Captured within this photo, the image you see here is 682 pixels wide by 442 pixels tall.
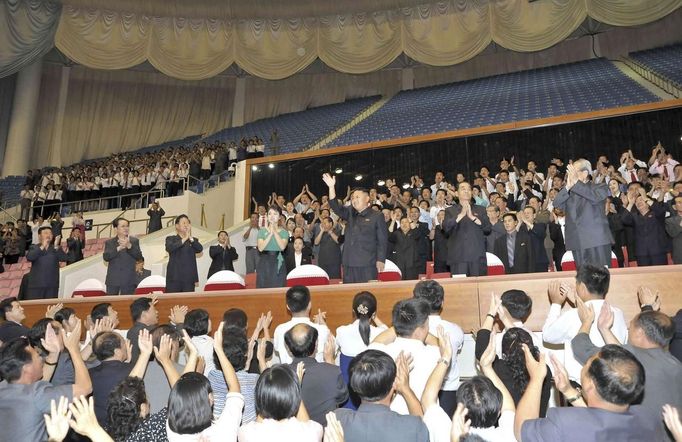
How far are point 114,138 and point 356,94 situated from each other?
877cm

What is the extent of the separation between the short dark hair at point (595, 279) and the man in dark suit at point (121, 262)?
454cm

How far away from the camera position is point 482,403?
199cm

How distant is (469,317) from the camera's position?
4277mm

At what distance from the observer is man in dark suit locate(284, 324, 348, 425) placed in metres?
2.53

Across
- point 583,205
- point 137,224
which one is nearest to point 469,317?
point 583,205

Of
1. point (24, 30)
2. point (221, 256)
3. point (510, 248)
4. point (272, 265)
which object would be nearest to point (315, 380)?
point (272, 265)

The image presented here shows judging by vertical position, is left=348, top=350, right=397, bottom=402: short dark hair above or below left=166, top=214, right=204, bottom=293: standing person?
below

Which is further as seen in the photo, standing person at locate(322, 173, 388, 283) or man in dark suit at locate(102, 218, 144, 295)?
man in dark suit at locate(102, 218, 144, 295)

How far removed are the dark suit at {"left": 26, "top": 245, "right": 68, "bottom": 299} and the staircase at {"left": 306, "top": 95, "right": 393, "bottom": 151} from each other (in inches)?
342

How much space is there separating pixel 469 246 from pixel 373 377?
3.55 meters

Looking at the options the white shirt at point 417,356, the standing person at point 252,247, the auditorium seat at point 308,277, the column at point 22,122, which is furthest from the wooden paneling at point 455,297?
the column at point 22,122

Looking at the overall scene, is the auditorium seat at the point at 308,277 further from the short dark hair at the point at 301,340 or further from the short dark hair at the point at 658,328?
the short dark hair at the point at 658,328

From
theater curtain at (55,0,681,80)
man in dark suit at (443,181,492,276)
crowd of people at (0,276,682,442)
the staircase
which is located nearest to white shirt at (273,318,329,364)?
crowd of people at (0,276,682,442)

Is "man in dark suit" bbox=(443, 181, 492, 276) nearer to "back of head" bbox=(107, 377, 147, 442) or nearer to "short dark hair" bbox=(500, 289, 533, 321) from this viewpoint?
"short dark hair" bbox=(500, 289, 533, 321)
